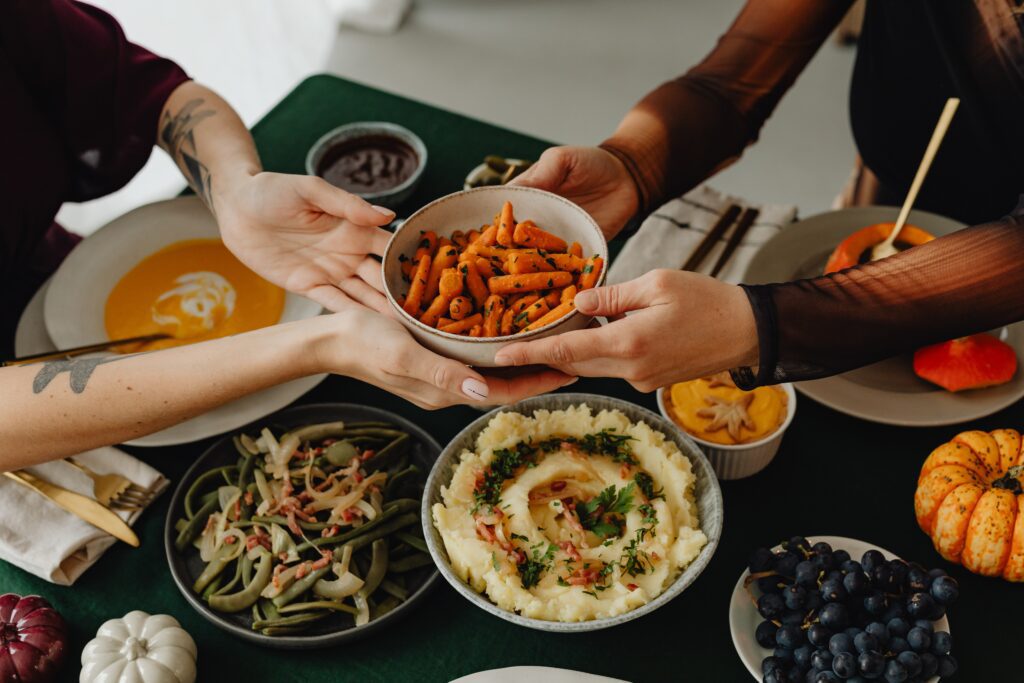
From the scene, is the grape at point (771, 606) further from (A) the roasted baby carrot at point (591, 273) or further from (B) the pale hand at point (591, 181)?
(B) the pale hand at point (591, 181)

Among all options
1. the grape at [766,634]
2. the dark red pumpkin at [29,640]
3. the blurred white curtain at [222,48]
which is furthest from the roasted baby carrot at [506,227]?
the blurred white curtain at [222,48]

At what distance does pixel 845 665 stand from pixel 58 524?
1464 mm

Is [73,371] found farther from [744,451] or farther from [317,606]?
[744,451]

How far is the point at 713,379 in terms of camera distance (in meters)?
1.74

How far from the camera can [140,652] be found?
1473mm

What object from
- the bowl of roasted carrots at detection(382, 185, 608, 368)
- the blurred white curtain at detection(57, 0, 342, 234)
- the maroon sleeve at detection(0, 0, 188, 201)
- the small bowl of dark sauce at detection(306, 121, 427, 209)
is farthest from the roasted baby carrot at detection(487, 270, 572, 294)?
the blurred white curtain at detection(57, 0, 342, 234)

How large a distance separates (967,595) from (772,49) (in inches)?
51.2

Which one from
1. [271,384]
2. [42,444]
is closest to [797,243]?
[271,384]

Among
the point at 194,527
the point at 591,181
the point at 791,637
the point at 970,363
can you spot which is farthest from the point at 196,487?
the point at 970,363

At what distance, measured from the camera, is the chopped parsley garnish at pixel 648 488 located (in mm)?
1544

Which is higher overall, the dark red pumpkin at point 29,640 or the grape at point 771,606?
the grape at point 771,606

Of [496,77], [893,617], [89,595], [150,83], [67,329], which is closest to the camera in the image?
[893,617]

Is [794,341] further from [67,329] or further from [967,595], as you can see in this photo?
[67,329]

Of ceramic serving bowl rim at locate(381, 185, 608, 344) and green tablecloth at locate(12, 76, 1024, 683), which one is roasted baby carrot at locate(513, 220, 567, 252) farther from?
green tablecloth at locate(12, 76, 1024, 683)
